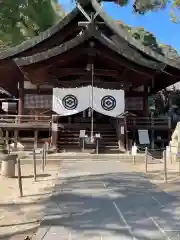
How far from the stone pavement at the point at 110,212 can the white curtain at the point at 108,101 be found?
8.16 m

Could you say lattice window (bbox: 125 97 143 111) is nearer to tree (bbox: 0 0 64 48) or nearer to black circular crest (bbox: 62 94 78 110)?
black circular crest (bbox: 62 94 78 110)

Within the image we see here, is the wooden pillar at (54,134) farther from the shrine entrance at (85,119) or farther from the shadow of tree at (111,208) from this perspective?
the shadow of tree at (111,208)

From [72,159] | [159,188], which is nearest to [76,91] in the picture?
[72,159]

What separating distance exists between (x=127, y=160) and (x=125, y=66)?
5.03m

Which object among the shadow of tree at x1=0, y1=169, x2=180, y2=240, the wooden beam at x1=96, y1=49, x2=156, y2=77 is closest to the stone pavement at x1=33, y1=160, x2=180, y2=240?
the shadow of tree at x1=0, y1=169, x2=180, y2=240

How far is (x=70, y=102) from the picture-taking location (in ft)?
53.9

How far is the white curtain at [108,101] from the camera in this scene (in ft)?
54.0

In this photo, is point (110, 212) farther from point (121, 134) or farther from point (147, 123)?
point (147, 123)

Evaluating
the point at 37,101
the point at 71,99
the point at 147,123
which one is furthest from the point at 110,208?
the point at 37,101

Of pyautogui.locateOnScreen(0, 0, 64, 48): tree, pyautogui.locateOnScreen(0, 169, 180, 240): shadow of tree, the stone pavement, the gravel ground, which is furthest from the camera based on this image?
pyautogui.locateOnScreen(0, 0, 64, 48): tree

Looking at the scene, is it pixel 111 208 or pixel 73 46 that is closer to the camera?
pixel 111 208

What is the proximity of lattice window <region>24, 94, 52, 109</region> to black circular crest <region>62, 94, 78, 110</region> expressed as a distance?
2035 millimetres

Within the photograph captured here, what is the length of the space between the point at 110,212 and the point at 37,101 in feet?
44.9

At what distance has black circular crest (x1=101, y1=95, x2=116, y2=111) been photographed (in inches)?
648
